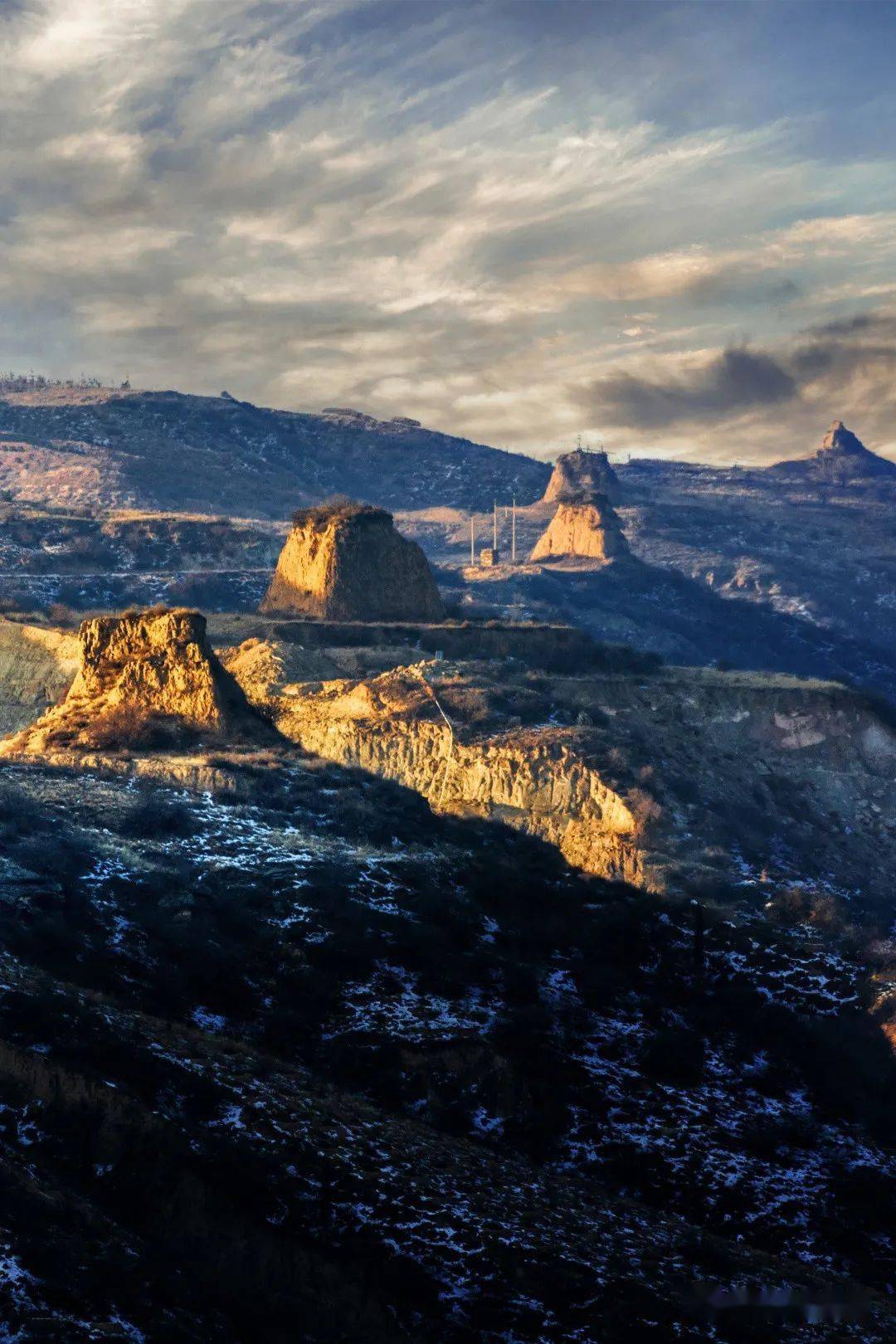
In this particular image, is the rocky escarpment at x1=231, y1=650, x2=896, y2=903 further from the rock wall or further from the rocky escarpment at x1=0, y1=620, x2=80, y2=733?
the rocky escarpment at x1=0, y1=620, x2=80, y2=733

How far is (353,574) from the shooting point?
338 feet

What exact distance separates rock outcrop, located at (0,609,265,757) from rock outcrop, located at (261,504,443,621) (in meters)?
38.9

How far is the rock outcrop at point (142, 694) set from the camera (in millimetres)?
57188

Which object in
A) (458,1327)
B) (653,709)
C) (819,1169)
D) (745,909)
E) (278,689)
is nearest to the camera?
(458,1327)

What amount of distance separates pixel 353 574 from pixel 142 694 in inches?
1740

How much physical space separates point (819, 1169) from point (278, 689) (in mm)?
44896

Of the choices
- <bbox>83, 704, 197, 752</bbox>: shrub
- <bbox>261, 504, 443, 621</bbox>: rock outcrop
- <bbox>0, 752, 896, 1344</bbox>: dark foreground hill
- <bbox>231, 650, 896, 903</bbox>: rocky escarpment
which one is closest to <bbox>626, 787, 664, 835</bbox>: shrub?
<bbox>231, 650, 896, 903</bbox>: rocky escarpment

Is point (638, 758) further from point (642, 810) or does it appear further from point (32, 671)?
point (32, 671)

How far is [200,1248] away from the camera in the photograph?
21.1 metres

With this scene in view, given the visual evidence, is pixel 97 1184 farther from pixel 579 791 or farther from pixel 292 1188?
pixel 579 791

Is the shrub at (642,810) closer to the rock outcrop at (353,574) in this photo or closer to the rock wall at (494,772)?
the rock wall at (494,772)

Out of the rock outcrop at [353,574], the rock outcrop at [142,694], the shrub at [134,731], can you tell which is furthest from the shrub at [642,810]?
the rock outcrop at [353,574]

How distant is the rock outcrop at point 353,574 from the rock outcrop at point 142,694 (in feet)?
128

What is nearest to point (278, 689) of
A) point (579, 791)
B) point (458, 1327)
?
point (579, 791)
